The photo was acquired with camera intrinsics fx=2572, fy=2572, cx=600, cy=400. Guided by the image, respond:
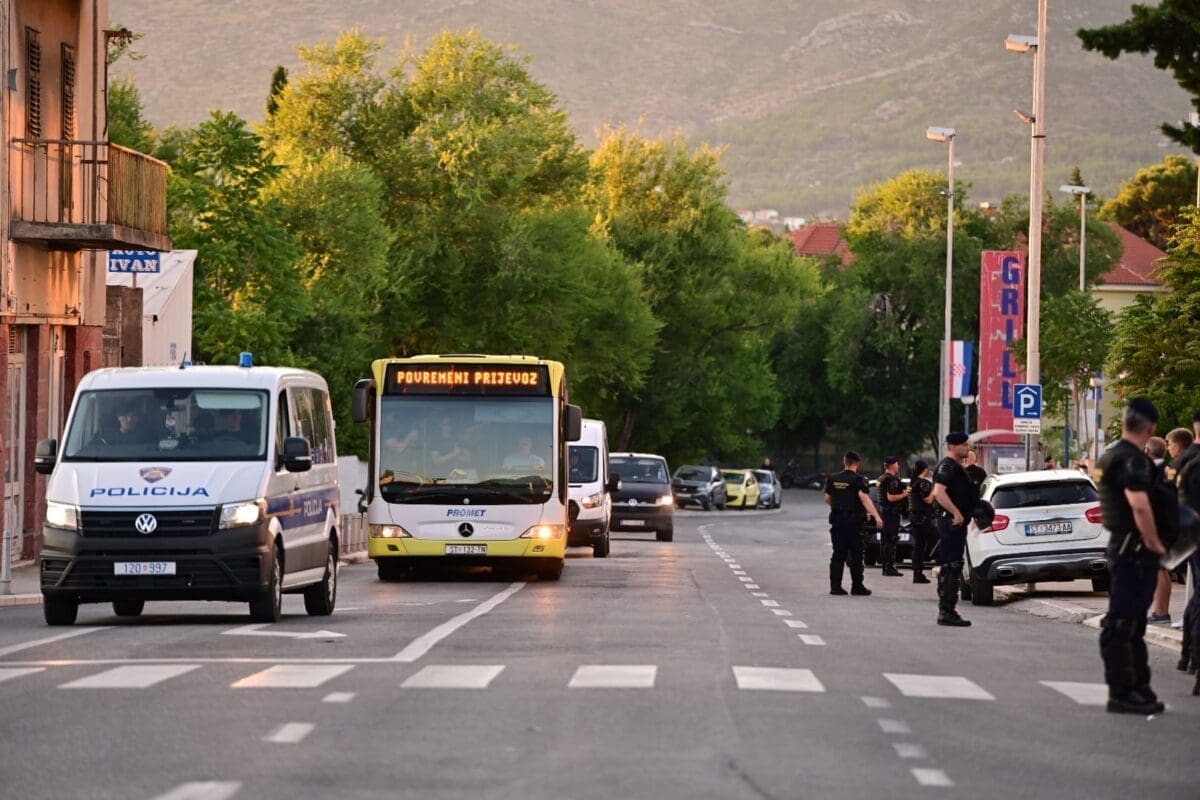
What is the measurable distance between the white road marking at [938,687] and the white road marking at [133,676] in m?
4.53

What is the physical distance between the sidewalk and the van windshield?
7.92m

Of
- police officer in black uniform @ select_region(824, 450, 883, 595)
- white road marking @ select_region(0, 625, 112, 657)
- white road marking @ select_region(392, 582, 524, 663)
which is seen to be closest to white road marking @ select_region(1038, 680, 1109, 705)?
white road marking @ select_region(392, 582, 524, 663)

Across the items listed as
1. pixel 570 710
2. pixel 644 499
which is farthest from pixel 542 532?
pixel 644 499

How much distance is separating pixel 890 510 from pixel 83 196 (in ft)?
43.0

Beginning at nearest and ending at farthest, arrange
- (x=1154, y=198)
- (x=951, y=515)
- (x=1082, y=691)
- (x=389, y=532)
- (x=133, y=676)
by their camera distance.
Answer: (x=133, y=676)
(x=1082, y=691)
(x=951, y=515)
(x=389, y=532)
(x=1154, y=198)

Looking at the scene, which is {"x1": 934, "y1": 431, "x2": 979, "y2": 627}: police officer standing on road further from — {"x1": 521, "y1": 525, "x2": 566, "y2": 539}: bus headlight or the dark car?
the dark car

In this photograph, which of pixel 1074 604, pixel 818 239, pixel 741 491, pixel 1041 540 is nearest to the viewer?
pixel 1074 604

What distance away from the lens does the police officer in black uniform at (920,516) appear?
34.6 m

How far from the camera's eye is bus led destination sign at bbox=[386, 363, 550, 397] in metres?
33.2

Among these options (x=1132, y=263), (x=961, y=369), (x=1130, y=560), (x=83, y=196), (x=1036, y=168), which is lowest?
(x=1130, y=560)

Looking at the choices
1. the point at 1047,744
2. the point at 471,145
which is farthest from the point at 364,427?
the point at 1047,744

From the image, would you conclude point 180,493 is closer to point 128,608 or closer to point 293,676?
point 128,608

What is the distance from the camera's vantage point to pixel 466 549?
32.5 m

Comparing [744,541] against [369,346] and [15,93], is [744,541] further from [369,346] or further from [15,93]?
[15,93]
